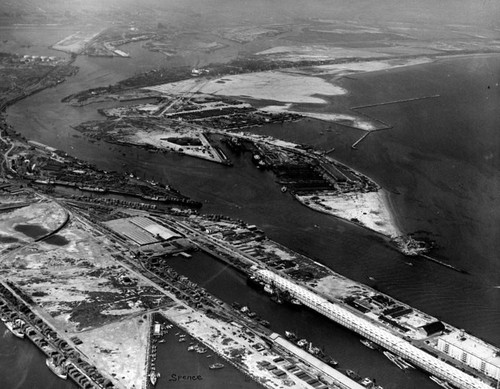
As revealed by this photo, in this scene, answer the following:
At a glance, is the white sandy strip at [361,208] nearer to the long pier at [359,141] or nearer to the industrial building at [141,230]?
the industrial building at [141,230]

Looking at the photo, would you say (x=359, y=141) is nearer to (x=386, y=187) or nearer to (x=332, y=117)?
(x=332, y=117)

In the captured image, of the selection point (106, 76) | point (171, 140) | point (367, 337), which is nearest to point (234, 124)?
point (171, 140)

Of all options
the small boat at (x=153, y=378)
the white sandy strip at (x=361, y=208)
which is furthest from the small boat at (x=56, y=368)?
the white sandy strip at (x=361, y=208)

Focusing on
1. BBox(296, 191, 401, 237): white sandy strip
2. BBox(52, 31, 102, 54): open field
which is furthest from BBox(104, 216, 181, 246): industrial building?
BBox(52, 31, 102, 54): open field

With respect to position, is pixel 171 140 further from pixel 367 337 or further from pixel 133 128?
pixel 367 337

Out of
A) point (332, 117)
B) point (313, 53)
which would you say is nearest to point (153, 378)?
point (332, 117)

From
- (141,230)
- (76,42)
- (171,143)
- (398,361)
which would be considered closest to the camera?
(398,361)

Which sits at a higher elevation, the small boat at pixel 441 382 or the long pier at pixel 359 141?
the small boat at pixel 441 382
